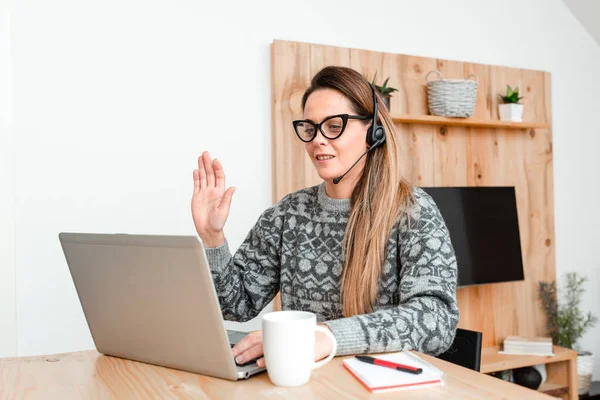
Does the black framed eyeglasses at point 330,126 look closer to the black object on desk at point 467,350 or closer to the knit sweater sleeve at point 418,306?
the knit sweater sleeve at point 418,306

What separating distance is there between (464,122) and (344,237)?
5.45 feet

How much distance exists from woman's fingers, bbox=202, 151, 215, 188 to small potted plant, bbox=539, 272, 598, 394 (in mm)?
2399

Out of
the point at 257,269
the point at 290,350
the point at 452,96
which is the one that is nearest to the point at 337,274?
the point at 257,269

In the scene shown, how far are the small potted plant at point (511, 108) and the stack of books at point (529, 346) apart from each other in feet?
3.58

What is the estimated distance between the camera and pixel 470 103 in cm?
287

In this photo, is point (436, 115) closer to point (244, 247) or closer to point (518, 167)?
point (518, 167)

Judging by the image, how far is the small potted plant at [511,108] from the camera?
3026 mm

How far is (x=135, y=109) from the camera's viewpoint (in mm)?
2354

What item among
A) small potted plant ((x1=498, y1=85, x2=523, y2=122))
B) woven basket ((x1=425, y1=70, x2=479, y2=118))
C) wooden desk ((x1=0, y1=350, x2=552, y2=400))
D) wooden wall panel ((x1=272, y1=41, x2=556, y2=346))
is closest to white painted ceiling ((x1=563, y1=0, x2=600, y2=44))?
wooden wall panel ((x1=272, y1=41, x2=556, y2=346))

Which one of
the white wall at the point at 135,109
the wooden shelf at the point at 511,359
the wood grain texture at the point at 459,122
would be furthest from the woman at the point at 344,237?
the wooden shelf at the point at 511,359

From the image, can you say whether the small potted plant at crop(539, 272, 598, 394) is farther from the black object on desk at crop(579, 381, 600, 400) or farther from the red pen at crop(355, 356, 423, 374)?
the red pen at crop(355, 356, 423, 374)

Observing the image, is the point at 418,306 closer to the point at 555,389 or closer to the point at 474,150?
the point at 474,150

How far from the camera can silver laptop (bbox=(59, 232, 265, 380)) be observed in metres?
0.86

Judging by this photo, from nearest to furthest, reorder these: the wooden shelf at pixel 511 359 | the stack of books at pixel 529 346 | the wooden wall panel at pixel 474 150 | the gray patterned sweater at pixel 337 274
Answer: the gray patterned sweater at pixel 337 274, the wooden wall panel at pixel 474 150, the wooden shelf at pixel 511 359, the stack of books at pixel 529 346
